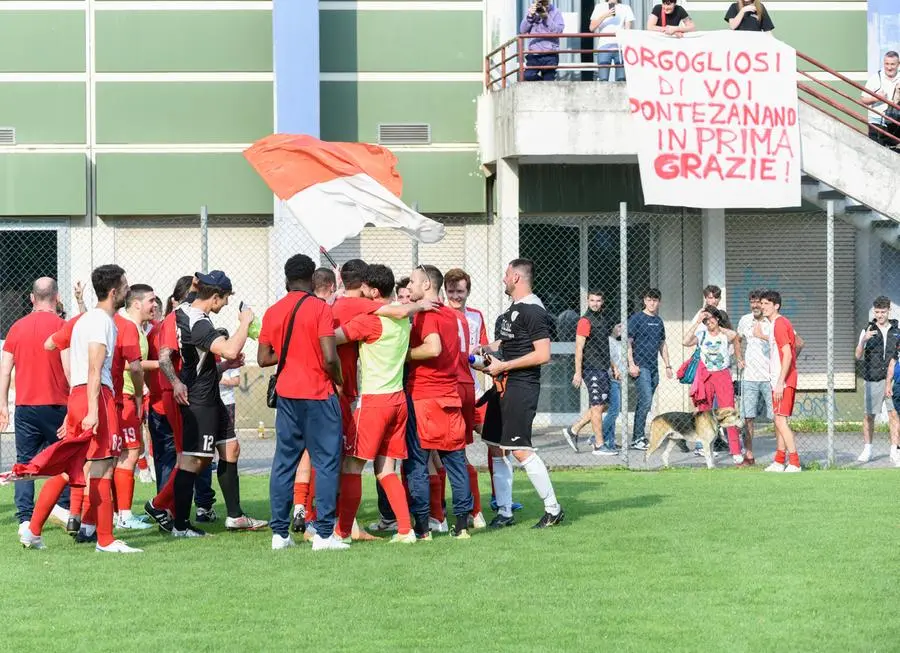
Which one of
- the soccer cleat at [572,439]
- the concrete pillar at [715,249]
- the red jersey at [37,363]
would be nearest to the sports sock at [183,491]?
the red jersey at [37,363]

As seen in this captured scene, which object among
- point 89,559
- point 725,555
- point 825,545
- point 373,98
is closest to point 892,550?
point 825,545

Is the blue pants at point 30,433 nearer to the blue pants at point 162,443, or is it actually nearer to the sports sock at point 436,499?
the blue pants at point 162,443

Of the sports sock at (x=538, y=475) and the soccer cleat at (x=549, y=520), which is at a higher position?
the sports sock at (x=538, y=475)

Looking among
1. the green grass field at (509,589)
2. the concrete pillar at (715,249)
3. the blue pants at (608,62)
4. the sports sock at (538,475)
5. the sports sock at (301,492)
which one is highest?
the blue pants at (608,62)

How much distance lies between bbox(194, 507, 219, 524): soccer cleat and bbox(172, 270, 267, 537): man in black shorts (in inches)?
22.2

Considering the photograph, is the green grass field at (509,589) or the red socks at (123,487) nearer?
the green grass field at (509,589)

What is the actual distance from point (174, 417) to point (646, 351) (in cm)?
762

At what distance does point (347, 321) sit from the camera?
32.6 ft

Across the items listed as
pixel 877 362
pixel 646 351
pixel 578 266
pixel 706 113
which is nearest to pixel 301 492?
Answer: pixel 646 351

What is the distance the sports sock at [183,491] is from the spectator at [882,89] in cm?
1200

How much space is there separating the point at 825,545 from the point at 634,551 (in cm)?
140

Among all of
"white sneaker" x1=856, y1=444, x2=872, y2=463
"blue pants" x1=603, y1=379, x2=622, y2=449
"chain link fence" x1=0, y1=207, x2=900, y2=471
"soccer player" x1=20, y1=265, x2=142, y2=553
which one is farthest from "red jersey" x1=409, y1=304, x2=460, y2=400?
"chain link fence" x1=0, y1=207, x2=900, y2=471

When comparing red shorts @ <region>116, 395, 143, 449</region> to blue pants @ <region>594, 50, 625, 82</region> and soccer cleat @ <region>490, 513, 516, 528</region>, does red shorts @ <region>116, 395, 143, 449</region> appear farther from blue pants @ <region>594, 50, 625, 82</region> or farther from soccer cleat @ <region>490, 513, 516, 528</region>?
blue pants @ <region>594, 50, 625, 82</region>

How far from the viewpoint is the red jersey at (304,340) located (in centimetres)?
970
